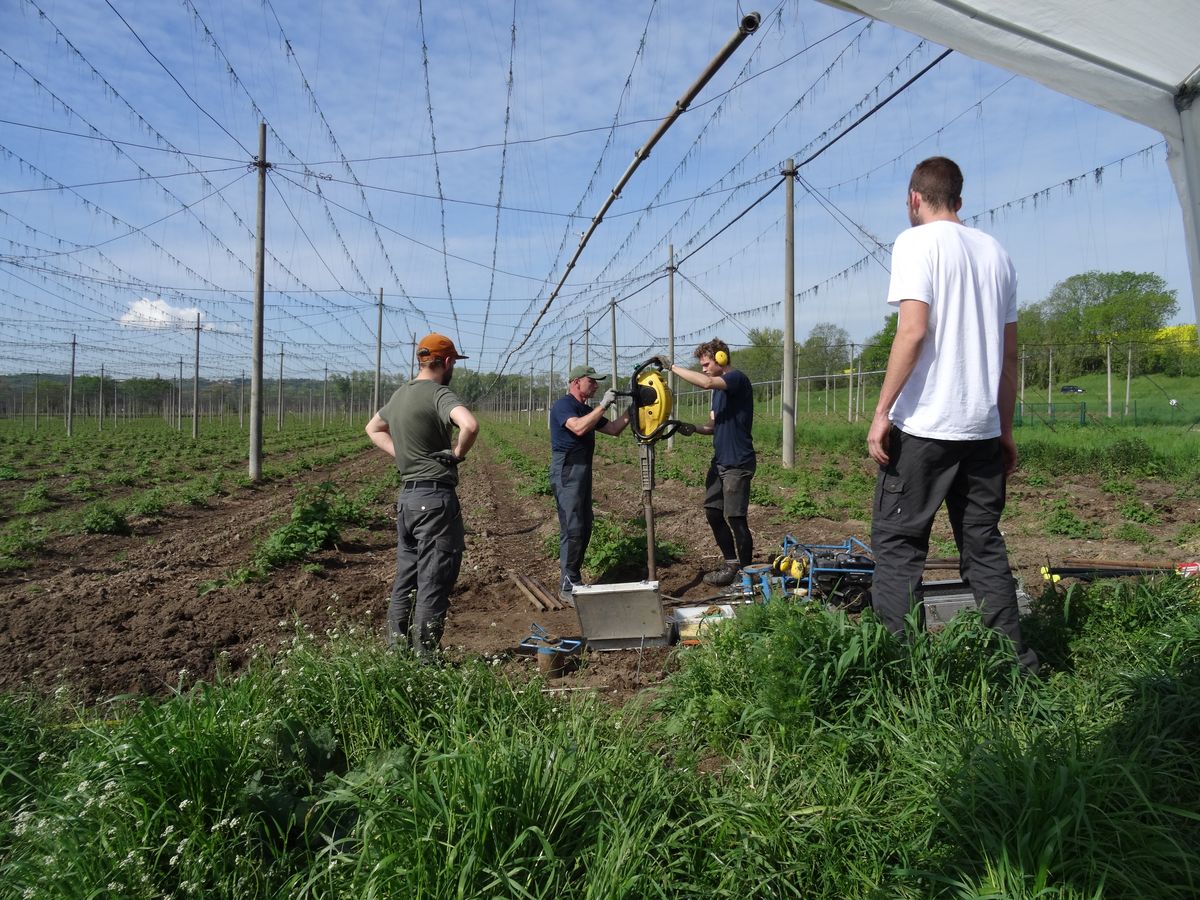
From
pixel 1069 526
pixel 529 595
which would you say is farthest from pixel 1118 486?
pixel 529 595

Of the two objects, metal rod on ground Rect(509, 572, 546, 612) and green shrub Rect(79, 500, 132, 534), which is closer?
metal rod on ground Rect(509, 572, 546, 612)

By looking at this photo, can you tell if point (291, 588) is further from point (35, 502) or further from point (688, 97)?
point (35, 502)

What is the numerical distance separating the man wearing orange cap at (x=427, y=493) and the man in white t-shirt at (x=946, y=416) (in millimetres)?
2175

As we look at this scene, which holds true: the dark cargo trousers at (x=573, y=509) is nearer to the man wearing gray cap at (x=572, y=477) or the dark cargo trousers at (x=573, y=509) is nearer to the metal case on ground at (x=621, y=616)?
the man wearing gray cap at (x=572, y=477)

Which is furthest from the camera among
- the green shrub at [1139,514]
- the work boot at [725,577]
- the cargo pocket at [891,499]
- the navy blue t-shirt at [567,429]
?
the green shrub at [1139,514]

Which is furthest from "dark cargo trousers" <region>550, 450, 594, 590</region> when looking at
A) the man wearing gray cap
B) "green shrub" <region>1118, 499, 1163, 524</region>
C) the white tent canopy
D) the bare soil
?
"green shrub" <region>1118, 499, 1163, 524</region>

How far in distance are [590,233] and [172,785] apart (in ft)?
24.9

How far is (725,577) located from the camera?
6539 millimetres

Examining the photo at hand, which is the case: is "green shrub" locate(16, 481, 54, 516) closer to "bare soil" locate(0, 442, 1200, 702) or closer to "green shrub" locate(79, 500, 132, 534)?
"bare soil" locate(0, 442, 1200, 702)

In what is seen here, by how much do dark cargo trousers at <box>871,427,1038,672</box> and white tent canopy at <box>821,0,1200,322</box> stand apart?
1.16 m

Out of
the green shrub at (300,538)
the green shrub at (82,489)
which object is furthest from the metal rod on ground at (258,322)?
the green shrub at (300,538)

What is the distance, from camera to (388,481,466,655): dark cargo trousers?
4.25 m

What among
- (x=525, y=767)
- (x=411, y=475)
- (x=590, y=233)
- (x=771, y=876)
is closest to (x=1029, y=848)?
(x=771, y=876)

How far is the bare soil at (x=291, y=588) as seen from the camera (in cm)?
462
